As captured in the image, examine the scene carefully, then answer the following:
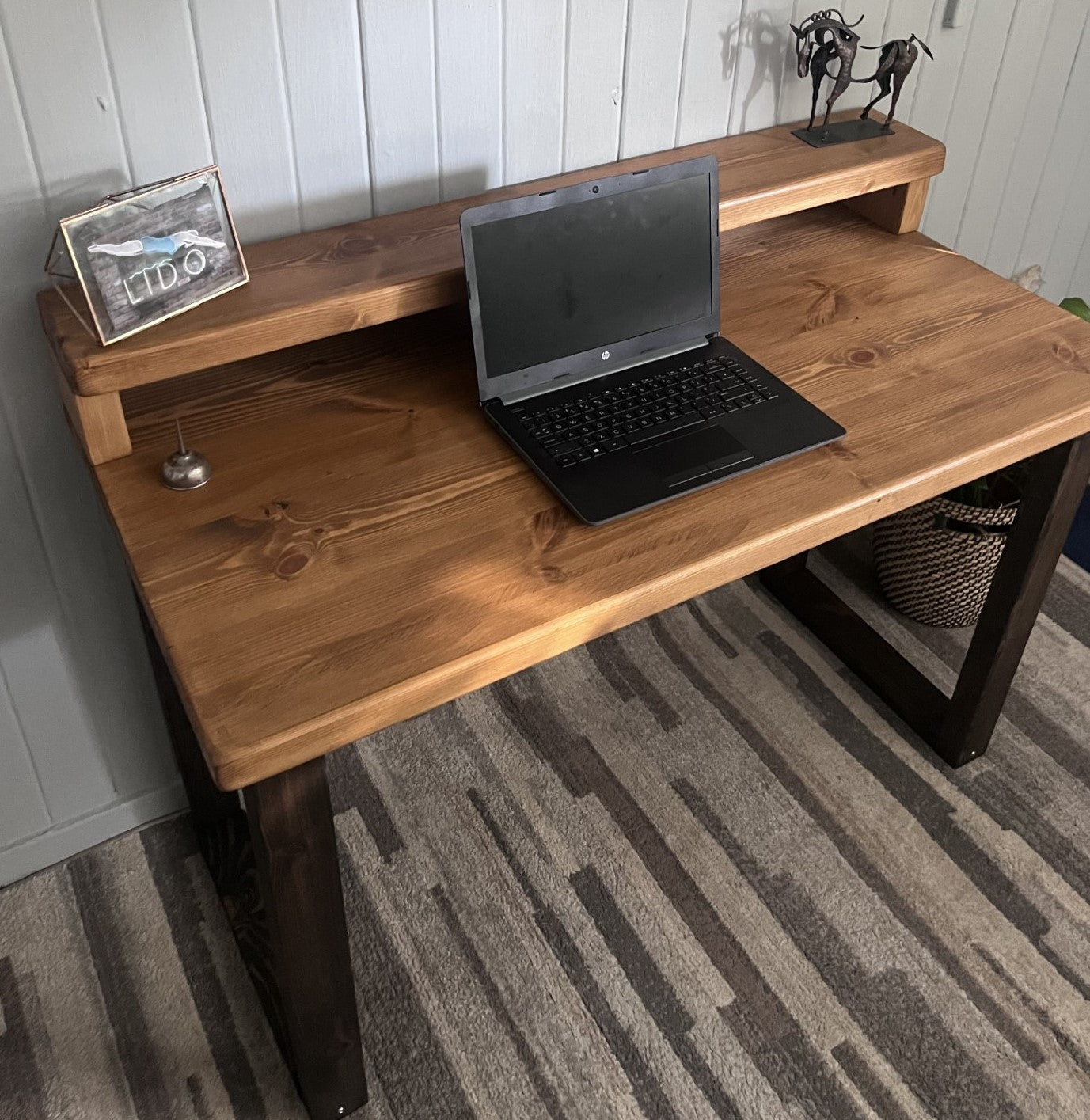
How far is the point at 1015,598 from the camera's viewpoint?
166cm

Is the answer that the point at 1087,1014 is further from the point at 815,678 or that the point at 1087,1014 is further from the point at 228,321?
the point at 228,321

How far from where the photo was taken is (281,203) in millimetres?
1346

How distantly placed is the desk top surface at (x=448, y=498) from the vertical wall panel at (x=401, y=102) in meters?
0.16

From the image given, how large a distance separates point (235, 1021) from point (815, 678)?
1065 millimetres

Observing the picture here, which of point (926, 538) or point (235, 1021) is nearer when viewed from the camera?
point (235, 1021)

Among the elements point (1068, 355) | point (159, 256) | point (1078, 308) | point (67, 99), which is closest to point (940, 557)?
point (1078, 308)

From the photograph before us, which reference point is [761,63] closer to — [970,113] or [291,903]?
[970,113]

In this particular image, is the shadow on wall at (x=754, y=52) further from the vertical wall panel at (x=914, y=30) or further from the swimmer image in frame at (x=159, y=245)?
the swimmer image in frame at (x=159, y=245)

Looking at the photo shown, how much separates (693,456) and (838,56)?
23.8 inches

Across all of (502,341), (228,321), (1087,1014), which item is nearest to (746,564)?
(502,341)

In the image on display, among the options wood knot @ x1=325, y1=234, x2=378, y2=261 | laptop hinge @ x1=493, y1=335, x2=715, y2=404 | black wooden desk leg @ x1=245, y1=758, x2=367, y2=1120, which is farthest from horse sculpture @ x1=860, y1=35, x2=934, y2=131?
black wooden desk leg @ x1=245, y1=758, x2=367, y2=1120

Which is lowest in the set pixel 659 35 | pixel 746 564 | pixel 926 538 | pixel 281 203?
pixel 926 538

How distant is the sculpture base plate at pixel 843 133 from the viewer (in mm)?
1604

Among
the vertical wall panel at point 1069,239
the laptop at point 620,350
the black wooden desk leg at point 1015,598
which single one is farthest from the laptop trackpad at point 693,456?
the vertical wall panel at point 1069,239
